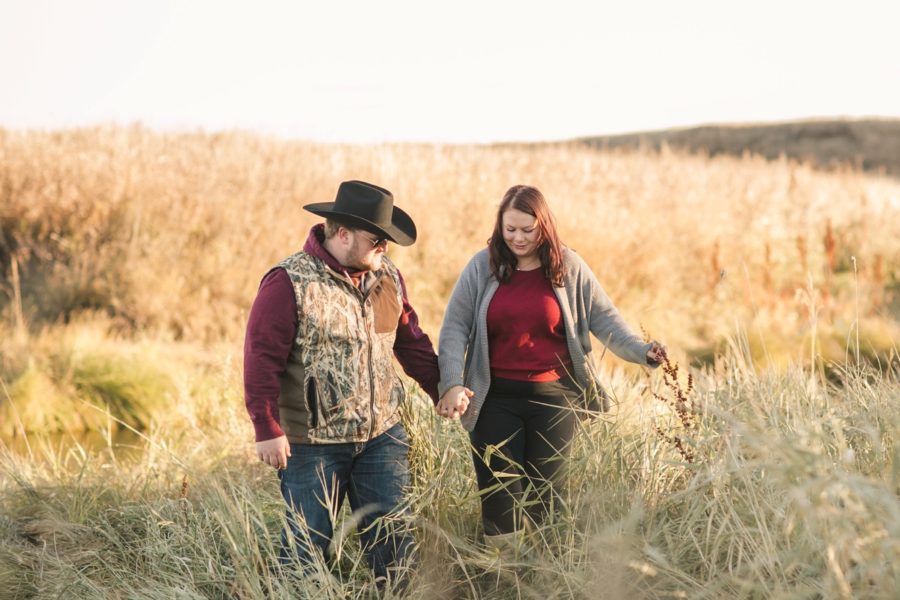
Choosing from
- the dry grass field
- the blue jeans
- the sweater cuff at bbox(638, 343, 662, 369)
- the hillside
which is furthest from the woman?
the hillside

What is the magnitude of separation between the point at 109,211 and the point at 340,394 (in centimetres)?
878

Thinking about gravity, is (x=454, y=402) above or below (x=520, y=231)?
below

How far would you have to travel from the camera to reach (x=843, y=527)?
211 cm

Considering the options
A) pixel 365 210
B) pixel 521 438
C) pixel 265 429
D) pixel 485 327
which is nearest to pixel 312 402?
pixel 265 429

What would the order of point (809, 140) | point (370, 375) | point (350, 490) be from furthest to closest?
point (809, 140) → point (350, 490) → point (370, 375)

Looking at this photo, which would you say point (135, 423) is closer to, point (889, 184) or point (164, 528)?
point (164, 528)

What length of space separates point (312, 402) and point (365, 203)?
2.54ft

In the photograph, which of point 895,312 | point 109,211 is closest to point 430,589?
point 895,312

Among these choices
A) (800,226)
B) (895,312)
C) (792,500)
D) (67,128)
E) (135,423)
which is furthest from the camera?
(67,128)

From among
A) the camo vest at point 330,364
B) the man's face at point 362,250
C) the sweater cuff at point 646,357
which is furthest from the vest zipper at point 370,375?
the sweater cuff at point 646,357

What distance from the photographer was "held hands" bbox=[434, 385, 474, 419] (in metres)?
3.83

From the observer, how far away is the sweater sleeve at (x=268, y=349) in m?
3.37

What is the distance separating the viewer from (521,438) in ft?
Answer: 13.3

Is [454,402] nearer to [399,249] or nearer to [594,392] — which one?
[594,392]
